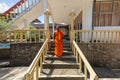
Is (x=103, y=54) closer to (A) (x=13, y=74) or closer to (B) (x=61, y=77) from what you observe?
(B) (x=61, y=77)

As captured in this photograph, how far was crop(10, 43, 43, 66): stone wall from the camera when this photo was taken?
8.32 m

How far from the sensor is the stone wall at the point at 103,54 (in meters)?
8.05

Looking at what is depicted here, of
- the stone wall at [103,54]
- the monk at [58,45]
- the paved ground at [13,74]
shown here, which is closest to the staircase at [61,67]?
the monk at [58,45]

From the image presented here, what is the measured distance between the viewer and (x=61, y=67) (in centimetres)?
627

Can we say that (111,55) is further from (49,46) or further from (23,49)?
(23,49)

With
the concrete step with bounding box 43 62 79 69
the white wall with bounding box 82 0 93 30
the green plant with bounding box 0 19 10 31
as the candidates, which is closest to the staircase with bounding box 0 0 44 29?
the green plant with bounding box 0 19 10 31

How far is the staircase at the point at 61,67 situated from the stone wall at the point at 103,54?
964 mm

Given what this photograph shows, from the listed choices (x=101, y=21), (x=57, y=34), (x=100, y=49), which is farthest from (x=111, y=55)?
(x=57, y=34)

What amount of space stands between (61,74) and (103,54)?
3.42 meters

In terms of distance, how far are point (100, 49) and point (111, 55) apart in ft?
2.11

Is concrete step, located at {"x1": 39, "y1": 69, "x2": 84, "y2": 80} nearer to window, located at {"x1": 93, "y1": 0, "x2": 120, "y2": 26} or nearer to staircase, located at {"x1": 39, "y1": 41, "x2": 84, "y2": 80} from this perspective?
staircase, located at {"x1": 39, "y1": 41, "x2": 84, "y2": 80}

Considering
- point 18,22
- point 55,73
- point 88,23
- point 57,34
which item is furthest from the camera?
point 18,22

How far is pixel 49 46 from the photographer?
8.25 metres

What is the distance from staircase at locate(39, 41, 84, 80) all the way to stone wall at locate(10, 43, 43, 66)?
0.98 m
